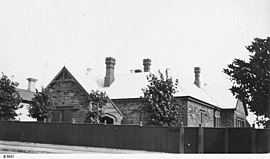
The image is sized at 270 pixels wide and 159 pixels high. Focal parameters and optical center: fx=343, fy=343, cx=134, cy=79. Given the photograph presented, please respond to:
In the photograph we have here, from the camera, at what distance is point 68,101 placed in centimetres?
2692

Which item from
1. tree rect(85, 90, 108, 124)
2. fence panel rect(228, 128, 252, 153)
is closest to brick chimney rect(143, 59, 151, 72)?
tree rect(85, 90, 108, 124)

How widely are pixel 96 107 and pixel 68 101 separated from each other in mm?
2841

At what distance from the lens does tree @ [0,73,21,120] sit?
73.7 feet

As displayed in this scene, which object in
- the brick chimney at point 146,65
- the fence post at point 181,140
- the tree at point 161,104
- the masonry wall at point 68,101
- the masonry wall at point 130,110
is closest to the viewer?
the fence post at point 181,140

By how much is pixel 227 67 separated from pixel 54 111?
1538 cm

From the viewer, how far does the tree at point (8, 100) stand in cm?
2247

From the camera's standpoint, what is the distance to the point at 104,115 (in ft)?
84.9

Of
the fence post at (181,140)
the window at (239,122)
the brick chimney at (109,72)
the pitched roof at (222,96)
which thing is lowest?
the fence post at (181,140)

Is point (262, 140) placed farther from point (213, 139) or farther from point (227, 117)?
point (227, 117)

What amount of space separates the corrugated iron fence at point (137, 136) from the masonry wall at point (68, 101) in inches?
167

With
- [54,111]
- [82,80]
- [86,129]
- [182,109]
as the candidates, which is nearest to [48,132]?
[86,129]

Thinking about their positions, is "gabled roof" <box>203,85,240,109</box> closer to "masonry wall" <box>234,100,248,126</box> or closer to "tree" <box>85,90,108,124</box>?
"masonry wall" <box>234,100,248,126</box>

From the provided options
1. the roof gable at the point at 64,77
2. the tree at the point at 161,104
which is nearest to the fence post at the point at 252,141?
the tree at the point at 161,104

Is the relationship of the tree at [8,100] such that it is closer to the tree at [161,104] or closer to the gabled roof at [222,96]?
the tree at [161,104]
